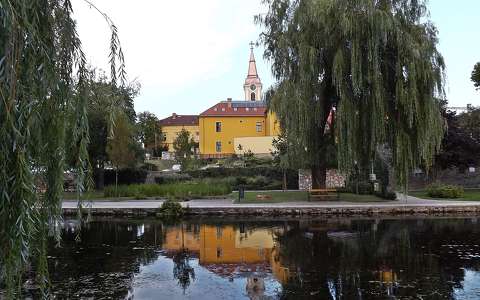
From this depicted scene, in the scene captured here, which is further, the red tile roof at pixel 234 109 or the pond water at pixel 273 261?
the red tile roof at pixel 234 109

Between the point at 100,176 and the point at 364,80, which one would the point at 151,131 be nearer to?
the point at 100,176

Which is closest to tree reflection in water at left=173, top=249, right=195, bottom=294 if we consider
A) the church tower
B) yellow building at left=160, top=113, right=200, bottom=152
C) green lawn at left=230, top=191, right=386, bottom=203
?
green lawn at left=230, top=191, right=386, bottom=203

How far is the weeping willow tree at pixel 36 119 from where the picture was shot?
3463 millimetres

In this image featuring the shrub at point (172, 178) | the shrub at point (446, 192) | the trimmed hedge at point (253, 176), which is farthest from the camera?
the shrub at point (172, 178)

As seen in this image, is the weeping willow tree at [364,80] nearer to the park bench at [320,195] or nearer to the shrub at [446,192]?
the park bench at [320,195]

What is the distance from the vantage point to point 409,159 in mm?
21969

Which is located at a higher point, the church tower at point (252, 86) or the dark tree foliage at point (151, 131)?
the church tower at point (252, 86)

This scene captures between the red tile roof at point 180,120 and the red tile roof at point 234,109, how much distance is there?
19.6 m

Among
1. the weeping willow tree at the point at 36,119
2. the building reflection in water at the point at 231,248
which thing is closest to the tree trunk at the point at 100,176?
the building reflection in water at the point at 231,248

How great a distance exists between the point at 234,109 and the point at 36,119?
6974 centimetres

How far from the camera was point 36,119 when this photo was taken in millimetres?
3809

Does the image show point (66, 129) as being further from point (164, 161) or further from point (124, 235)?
point (164, 161)

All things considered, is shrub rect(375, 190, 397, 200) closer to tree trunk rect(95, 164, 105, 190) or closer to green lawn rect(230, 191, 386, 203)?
green lawn rect(230, 191, 386, 203)

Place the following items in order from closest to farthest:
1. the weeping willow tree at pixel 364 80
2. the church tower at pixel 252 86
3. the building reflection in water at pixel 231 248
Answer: the building reflection in water at pixel 231 248, the weeping willow tree at pixel 364 80, the church tower at pixel 252 86
